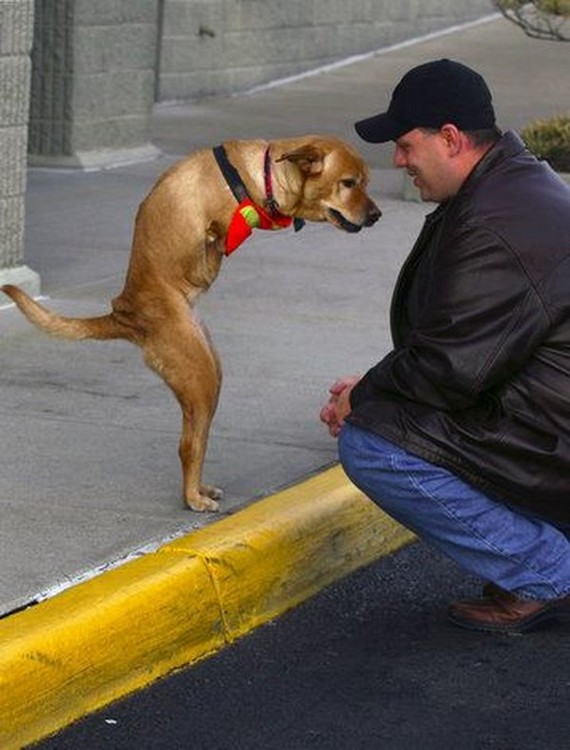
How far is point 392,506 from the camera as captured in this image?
556 cm

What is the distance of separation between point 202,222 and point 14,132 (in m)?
3.44

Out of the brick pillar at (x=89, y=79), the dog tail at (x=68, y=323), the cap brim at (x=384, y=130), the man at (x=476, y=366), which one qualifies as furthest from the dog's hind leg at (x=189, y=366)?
the brick pillar at (x=89, y=79)

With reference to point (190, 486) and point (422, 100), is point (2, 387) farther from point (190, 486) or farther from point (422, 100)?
point (422, 100)

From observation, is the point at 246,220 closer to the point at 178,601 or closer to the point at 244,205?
the point at 244,205

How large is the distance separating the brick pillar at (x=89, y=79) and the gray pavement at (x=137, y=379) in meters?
0.27

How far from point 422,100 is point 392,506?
1064mm

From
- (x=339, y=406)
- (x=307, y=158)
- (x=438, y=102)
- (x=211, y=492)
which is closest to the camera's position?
(x=438, y=102)

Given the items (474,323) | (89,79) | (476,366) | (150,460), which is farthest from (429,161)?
(89,79)

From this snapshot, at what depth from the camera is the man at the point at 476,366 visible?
5.32 m

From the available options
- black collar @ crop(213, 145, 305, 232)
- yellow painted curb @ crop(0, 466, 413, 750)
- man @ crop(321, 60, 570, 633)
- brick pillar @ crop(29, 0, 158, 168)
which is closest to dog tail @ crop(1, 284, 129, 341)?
black collar @ crop(213, 145, 305, 232)

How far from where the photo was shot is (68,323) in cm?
629

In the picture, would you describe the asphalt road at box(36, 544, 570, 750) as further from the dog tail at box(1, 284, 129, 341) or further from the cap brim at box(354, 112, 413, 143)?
the cap brim at box(354, 112, 413, 143)

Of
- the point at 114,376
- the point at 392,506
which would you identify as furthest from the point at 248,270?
the point at 392,506

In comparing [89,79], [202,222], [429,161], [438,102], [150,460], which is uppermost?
[438,102]
